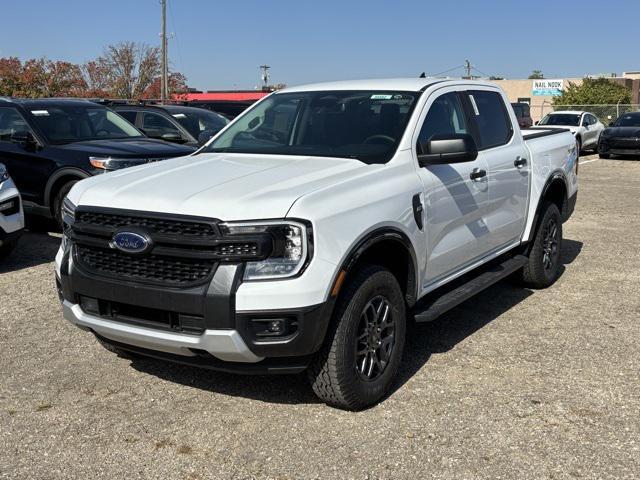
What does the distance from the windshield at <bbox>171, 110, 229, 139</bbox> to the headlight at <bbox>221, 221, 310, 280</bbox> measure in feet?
28.2

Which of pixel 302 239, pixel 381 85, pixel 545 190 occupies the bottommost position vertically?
pixel 545 190

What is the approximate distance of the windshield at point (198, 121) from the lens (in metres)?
12.1

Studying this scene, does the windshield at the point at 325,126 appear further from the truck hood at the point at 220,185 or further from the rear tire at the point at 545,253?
the rear tire at the point at 545,253

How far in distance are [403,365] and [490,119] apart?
2.25 meters

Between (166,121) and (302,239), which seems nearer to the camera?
(302,239)

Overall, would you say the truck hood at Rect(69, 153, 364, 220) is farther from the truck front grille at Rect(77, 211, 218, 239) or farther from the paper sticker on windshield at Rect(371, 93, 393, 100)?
the paper sticker on windshield at Rect(371, 93, 393, 100)

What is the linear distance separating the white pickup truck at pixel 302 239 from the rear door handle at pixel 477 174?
0.05 ft

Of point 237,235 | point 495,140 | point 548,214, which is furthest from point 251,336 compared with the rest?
point 548,214

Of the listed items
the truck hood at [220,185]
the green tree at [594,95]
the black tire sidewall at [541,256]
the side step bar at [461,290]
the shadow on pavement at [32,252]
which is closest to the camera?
the truck hood at [220,185]

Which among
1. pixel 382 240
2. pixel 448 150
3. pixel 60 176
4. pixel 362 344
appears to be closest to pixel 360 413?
pixel 362 344

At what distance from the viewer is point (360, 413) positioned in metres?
4.01

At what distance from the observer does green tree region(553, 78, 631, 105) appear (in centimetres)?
5034

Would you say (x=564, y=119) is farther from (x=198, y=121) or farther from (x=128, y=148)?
(x=128, y=148)

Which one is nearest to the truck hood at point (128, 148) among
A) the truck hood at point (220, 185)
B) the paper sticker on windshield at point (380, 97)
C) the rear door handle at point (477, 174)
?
the truck hood at point (220, 185)
